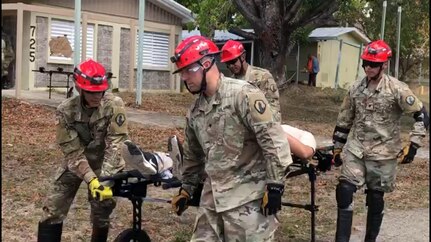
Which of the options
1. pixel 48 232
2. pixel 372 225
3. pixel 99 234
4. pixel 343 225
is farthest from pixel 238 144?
pixel 372 225

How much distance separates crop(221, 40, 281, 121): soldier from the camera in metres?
6.54

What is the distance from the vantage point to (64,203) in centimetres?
518

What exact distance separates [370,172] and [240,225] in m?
2.42

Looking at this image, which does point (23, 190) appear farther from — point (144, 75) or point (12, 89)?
point (144, 75)

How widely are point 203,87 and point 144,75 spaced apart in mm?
17003

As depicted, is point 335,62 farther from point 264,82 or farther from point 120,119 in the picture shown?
point 120,119

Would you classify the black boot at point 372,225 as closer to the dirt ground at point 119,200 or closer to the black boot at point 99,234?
the dirt ground at point 119,200

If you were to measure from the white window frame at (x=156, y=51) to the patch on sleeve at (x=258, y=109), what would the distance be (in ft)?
55.8

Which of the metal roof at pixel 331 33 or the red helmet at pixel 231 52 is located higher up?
the metal roof at pixel 331 33

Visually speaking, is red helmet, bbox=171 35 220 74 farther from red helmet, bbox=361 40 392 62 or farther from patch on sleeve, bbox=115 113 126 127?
red helmet, bbox=361 40 392 62

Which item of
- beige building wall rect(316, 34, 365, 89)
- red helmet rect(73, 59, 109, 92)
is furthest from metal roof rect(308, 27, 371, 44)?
red helmet rect(73, 59, 109, 92)

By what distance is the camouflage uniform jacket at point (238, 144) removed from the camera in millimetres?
3740

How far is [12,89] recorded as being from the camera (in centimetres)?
1700

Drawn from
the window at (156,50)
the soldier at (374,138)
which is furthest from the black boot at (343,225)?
the window at (156,50)
